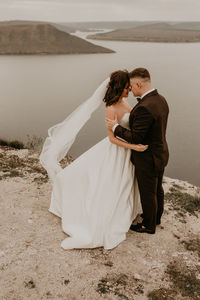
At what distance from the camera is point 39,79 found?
121 feet

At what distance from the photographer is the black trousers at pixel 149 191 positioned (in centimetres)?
409

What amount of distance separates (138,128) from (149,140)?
287 millimetres

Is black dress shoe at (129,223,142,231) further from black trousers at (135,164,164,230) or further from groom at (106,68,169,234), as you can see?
groom at (106,68,169,234)

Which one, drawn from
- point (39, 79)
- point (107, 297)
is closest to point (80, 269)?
point (107, 297)

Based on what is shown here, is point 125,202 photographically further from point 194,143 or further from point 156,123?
point 194,143

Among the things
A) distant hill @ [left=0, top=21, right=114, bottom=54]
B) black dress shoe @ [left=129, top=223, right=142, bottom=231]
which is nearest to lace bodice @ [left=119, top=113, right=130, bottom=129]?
black dress shoe @ [left=129, top=223, right=142, bottom=231]

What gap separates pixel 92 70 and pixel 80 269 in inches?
1576

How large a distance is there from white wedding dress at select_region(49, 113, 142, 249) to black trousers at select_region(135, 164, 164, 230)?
0.20 metres

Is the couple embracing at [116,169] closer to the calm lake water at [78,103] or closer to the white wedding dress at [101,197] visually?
the white wedding dress at [101,197]

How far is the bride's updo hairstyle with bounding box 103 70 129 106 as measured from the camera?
3836mm

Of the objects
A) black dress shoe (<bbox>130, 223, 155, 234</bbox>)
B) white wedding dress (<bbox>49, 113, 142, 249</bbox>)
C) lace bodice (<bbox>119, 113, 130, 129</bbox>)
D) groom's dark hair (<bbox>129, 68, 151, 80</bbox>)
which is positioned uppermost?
groom's dark hair (<bbox>129, 68, 151, 80</bbox>)

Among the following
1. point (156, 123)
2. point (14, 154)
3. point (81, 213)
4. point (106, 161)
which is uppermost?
point (156, 123)

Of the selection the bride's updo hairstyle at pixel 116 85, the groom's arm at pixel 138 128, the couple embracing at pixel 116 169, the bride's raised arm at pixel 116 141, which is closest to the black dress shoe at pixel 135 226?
the couple embracing at pixel 116 169

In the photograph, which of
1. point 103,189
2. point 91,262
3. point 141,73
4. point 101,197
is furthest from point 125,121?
point 91,262
